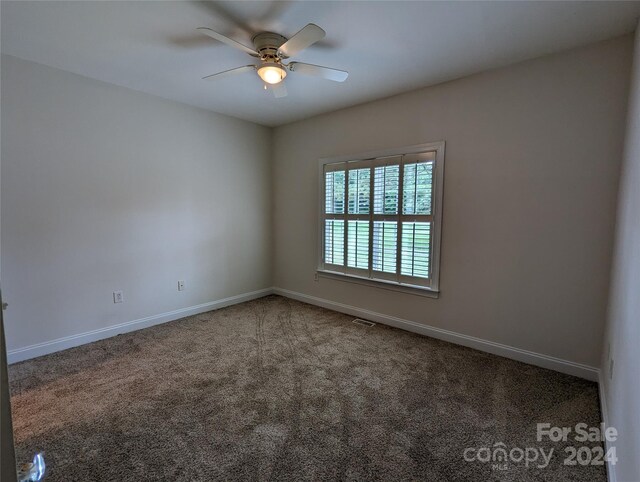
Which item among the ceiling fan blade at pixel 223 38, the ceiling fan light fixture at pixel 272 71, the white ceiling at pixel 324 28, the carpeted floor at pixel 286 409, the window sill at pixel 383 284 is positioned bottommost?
the carpeted floor at pixel 286 409

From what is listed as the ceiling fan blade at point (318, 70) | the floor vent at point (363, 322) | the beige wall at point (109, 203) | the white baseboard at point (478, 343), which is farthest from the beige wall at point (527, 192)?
the beige wall at point (109, 203)

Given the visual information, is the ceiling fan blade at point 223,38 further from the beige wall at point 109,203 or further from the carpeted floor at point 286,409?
the carpeted floor at point 286,409

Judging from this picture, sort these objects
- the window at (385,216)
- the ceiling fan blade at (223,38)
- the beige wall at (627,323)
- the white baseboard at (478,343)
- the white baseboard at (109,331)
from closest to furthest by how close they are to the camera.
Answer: the beige wall at (627,323) < the ceiling fan blade at (223,38) < the white baseboard at (478,343) < the white baseboard at (109,331) < the window at (385,216)

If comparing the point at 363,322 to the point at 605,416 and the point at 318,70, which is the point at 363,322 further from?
the point at 318,70

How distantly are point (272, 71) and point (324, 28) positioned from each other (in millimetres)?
474

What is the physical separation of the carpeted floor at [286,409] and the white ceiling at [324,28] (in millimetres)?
2569

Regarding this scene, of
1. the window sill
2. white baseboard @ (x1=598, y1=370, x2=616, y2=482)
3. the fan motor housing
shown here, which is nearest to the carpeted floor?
white baseboard @ (x1=598, y1=370, x2=616, y2=482)

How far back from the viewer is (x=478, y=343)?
2967mm

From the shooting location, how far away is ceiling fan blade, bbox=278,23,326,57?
6.20ft

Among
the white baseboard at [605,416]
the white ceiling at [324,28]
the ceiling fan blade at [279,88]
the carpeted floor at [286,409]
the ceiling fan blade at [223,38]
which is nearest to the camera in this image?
the white baseboard at [605,416]

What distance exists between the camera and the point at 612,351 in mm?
1932

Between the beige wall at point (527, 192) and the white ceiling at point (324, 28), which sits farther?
the beige wall at point (527, 192)

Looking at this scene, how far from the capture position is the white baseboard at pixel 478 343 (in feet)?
8.16

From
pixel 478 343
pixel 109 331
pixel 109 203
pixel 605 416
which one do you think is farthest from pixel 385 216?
pixel 109 331
